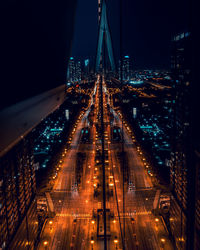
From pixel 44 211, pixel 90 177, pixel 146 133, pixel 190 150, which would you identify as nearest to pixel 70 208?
pixel 44 211

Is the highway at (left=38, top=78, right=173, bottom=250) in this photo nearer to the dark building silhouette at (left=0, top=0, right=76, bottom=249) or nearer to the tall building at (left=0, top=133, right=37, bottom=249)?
the tall building at (left=0, top=133, right=37, bottom=249)

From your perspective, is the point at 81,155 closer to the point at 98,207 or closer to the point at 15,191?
the point at 98,207

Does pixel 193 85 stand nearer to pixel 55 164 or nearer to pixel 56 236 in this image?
pixel 56 236

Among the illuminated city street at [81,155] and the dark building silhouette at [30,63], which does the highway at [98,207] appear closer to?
the illuminated city street at [81,155]

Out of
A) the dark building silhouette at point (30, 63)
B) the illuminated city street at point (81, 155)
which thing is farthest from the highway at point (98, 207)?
the dark building silhouette at point (30, 63)

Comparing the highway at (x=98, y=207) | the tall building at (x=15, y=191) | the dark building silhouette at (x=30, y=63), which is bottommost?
the highway at (x=98, y=207)

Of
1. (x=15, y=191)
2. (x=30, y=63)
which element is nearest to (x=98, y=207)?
(x=15, y=191)

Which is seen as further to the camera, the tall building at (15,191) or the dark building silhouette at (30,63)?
the tall building at (15,191)

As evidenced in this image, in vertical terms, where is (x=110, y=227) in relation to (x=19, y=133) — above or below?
below
